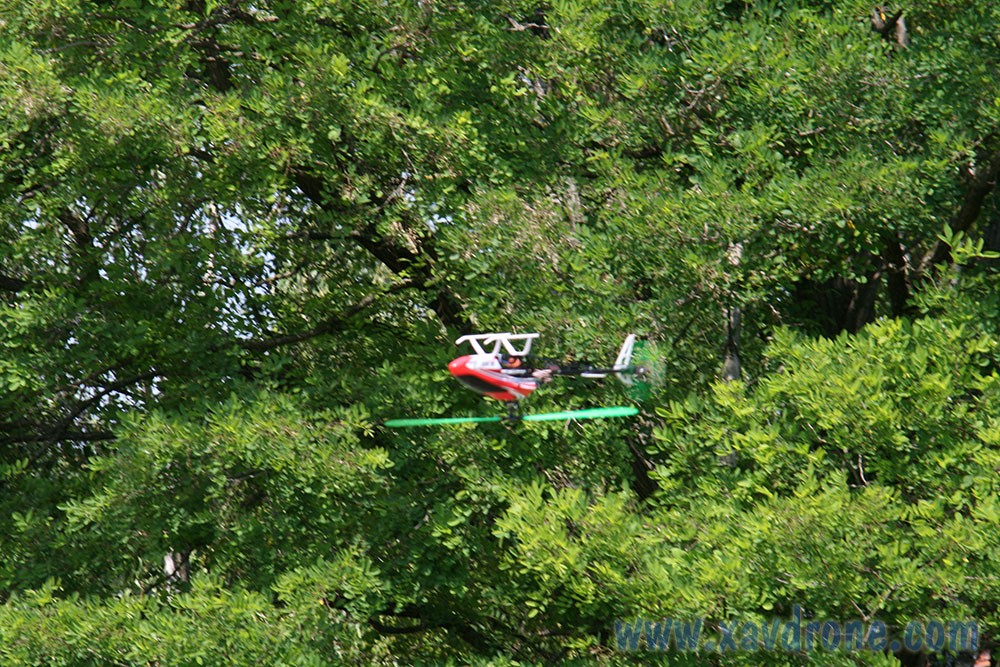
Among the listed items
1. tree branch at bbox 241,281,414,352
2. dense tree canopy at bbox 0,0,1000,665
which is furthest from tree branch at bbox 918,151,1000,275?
tree branch at bbox 241,281,414,352

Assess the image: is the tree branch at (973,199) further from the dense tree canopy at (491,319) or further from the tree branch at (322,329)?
the tree branch at (322,329)

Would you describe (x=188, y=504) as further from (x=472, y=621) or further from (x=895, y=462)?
(x=895, y=462)

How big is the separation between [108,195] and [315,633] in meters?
4.68

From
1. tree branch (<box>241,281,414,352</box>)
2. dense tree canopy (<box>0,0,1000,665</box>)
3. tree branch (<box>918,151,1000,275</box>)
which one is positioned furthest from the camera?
tree branch (<box>241,281,414,352</box>)

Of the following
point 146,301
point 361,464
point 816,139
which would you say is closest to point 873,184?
point 816,139

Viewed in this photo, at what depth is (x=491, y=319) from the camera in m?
12.9

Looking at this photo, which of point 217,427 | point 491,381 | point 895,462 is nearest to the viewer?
point 491,381

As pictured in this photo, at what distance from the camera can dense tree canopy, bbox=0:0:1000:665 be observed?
11727 mm

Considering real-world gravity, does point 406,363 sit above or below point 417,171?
below

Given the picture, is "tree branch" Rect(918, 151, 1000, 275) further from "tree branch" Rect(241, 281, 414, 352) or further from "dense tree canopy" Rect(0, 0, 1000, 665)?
"tree branch" Rect(241, 281, 414, 352)

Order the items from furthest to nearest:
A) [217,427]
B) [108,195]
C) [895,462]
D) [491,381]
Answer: [108,195] → [217,427] → [895,462] → [491,381]

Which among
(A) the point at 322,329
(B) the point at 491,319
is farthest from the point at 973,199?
(A) the point at 322,329

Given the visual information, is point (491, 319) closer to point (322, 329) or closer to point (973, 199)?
point (322, 329)

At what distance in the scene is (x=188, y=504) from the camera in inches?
512
